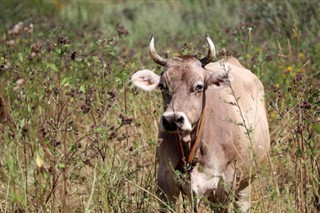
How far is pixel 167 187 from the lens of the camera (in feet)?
19.0

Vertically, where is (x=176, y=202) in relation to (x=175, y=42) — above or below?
above

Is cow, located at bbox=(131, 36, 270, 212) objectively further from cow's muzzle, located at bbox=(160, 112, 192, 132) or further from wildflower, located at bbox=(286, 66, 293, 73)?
wildflower, located at bbox=(286, 66, 293, 73)

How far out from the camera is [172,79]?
18.9 ft

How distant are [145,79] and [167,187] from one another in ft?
2.67

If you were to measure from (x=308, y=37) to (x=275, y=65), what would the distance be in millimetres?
1570

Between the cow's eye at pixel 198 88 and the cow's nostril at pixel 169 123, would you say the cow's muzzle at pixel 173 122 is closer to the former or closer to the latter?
the cow's nostril at pixel 169 123

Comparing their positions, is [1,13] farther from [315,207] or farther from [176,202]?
[315,207]

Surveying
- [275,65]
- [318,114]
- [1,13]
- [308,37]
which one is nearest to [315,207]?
[318,114]

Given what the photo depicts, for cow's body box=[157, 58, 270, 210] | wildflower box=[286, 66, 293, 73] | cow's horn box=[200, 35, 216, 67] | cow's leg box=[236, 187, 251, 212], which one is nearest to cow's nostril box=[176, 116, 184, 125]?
cow's body box=[157, 58, 270, 210]

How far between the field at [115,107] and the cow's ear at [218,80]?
19.2 inches

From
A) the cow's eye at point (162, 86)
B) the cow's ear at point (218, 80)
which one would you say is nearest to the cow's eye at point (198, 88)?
the cow's ear at point (218, 80)

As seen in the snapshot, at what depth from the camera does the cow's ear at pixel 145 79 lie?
5918mm

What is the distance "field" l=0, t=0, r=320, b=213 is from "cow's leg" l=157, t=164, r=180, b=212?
15 cm

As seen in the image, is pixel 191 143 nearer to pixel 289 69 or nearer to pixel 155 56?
pixel 155 56
